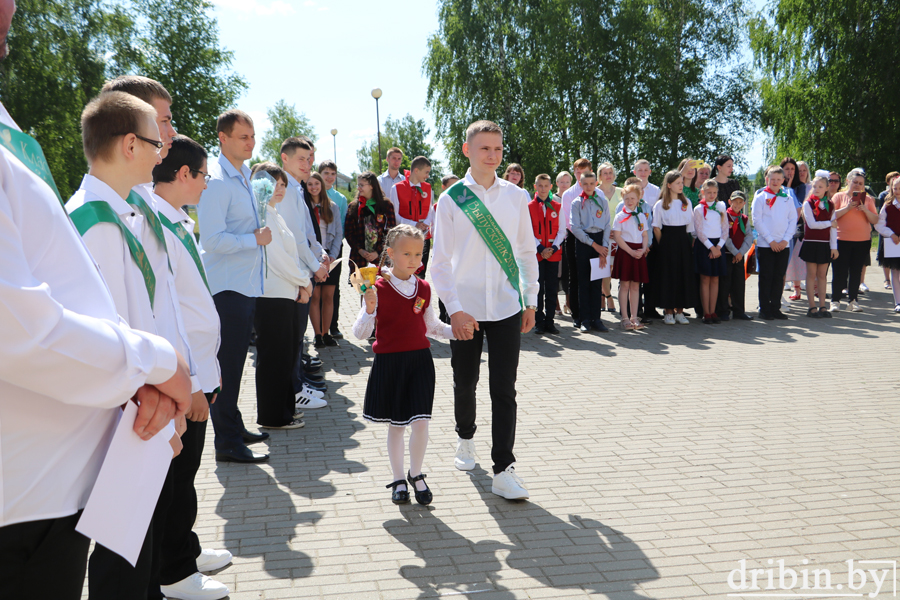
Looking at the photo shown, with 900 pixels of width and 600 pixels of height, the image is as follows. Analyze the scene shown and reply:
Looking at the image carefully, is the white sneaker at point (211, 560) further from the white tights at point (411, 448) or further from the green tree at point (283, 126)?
the green tree at point (283, 126)

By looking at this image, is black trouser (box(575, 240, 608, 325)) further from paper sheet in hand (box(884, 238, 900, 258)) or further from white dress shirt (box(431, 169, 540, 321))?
white dress shirt (box(431, 169, 540, 321))

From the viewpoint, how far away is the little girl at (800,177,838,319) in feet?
37.6

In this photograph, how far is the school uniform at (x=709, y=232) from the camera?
1097 centimetres

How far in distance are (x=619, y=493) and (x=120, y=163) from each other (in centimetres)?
346

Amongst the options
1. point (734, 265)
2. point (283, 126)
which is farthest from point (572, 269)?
point (283, 126)

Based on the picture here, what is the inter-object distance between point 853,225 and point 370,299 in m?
10.6

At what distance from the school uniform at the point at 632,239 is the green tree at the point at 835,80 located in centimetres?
2025

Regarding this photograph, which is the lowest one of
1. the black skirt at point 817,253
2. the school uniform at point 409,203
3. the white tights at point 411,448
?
the white tights at point 411,448

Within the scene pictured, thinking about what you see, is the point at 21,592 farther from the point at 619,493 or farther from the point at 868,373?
the point at 868,373

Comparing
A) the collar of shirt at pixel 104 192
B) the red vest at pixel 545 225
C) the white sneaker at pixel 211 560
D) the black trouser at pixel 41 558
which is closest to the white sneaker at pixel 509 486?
the white sneaker at pixel 211 560

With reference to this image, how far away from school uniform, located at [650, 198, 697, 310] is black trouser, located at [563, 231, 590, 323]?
1255 mm

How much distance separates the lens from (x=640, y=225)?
35.2 ft

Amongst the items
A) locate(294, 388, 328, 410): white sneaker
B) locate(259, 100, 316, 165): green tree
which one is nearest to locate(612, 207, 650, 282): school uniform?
locate(294, 388, 328, 410): white sneaker

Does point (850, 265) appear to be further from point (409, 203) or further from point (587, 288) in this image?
point (409, 203)
